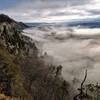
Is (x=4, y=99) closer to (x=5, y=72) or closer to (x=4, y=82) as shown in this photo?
(x=4, y=82)

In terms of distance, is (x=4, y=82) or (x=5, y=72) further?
(x=5, y=72)

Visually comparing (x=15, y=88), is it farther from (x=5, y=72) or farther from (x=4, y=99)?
(x=4, y=99)

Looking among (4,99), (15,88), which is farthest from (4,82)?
(4,99)

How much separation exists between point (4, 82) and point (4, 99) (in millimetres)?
136575

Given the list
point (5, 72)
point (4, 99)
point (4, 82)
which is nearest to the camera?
point (4, 99)

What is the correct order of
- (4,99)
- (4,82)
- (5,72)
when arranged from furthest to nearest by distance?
(5,72)
(4,82)
(4,99)

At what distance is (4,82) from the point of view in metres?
185

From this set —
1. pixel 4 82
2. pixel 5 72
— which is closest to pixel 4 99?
pixel 4 82

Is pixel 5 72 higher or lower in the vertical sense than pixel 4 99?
lower

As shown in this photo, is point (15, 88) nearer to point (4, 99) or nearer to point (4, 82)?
point (4, 82)

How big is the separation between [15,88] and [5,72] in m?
11.8

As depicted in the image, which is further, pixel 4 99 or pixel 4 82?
pixel 4 82

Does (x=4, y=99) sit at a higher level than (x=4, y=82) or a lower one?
higher

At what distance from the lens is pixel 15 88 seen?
193 m
